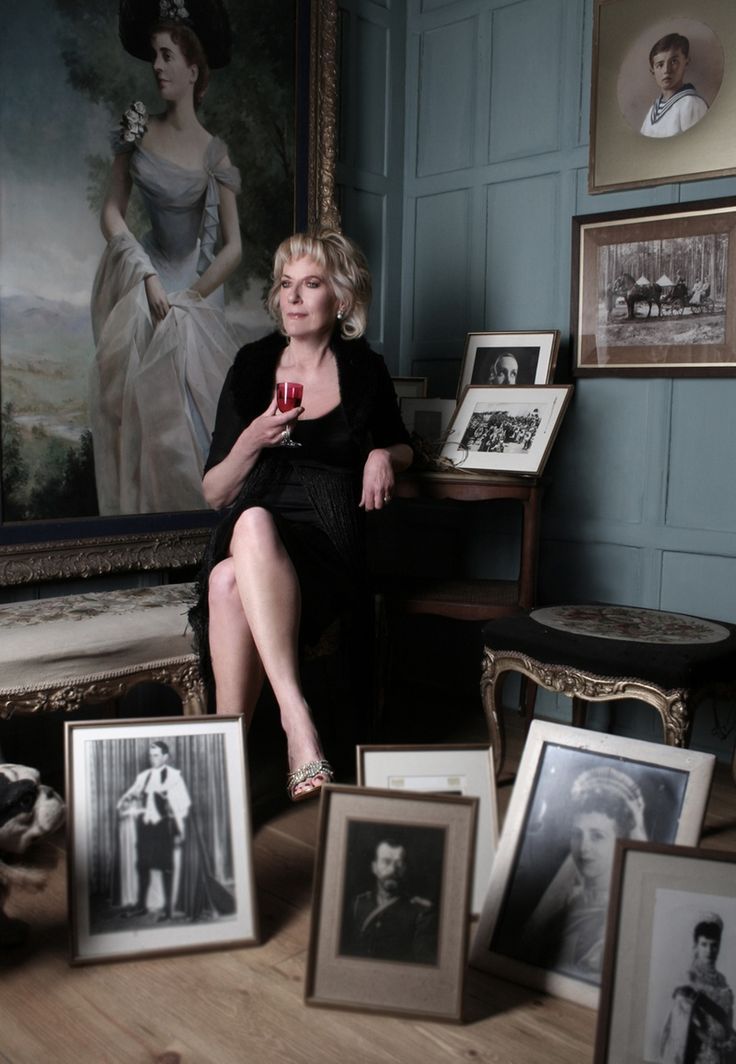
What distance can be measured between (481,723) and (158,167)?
87.4 inches

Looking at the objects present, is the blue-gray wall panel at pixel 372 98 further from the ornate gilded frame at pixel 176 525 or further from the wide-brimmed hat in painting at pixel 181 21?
the wide-brimmed hat in painting at pixel 181 21

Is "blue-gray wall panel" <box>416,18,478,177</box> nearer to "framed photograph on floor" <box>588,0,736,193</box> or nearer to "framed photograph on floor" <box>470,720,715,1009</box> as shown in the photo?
"framed photograph on floor" <box>588,0,736,193</box>

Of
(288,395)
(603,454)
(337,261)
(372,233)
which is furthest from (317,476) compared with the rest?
(372,233)

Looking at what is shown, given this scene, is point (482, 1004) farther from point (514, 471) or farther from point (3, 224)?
point (3, 224)

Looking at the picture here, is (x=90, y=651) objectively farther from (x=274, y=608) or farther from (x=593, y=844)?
(x=593, y=844)

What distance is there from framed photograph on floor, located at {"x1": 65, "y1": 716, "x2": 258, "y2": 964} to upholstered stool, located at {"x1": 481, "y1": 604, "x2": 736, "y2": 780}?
3.45ft

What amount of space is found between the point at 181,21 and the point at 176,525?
65.0 inches

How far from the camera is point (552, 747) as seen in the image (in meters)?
1.80

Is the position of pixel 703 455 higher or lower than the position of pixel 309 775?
higher

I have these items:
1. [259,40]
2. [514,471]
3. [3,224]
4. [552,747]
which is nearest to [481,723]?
[514,471]

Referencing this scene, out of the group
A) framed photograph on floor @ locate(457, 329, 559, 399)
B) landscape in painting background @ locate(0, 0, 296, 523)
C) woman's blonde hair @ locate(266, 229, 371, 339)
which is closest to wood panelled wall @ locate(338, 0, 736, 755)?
framed photograph on floor @ locate(457, 329, 559, 399)

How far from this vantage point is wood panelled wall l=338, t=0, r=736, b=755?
3.21 m

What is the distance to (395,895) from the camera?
157 centimetres

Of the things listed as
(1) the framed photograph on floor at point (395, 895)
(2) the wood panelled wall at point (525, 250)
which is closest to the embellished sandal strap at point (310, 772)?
(1) the framed photograph on floor at point (395, 895)
